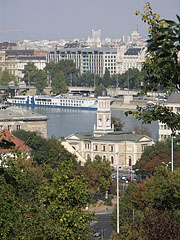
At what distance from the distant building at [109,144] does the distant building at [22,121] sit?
3.94 feet

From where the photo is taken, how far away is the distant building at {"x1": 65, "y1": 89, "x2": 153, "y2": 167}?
70.0 ft

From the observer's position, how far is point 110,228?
38.0ft

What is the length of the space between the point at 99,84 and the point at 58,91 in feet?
11.8

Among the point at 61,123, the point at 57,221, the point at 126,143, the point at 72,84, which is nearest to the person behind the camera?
the point at 57,221

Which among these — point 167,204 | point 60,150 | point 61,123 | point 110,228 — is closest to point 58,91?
point 61,123

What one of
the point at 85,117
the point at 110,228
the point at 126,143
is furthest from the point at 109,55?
the point at 110,228

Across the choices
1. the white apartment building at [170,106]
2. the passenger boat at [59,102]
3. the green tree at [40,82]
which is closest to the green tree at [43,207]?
the white apartment building at [170,106]

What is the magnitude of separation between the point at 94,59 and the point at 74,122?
29884 millimetres

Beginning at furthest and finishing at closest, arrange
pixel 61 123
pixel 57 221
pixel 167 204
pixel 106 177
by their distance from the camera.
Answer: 1. pixel 61 123
2. pixel 106 177
3. pixel 167 204
4. pixel 57 221

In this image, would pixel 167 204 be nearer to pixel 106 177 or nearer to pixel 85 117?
pixel 106 177

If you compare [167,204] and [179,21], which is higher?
[179,21]

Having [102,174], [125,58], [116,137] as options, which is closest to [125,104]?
[125,58]

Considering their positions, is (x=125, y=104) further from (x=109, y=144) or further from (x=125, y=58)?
(x=109, y=144)

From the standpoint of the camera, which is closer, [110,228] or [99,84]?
[110,228]
